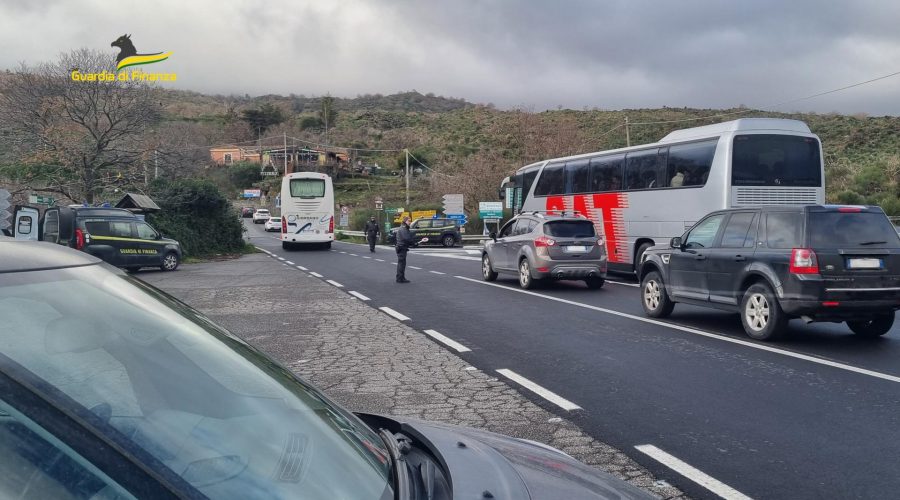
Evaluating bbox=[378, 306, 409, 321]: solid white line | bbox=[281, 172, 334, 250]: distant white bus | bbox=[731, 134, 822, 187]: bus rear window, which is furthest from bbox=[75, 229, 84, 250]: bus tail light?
bbox=[731, 134, 822, 187]: bus rear window

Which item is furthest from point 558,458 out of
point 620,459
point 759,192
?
point 759,192

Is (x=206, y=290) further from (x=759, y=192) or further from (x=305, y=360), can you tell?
(x=759, y=192)

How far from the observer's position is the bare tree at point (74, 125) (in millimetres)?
27703

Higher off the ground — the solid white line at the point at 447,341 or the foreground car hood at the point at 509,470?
the foreground car hood at the point at 509,470

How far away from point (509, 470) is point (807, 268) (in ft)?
25.1

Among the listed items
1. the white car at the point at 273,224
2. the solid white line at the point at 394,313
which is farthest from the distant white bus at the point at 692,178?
the white car at the point at 273,224

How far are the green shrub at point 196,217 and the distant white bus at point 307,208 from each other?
3.13 meters

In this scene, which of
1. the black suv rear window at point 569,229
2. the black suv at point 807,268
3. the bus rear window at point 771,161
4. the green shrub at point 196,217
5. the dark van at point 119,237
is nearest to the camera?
the black suv at point 807,268

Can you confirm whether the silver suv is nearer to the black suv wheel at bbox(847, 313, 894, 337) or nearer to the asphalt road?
the asphalt road

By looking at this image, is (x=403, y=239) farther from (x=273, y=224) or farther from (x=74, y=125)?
(x=273, y=224)

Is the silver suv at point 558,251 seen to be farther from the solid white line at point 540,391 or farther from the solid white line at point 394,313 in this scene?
the solid white line at point 540,391

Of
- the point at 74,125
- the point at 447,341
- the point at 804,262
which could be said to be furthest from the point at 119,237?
the point at 804,262

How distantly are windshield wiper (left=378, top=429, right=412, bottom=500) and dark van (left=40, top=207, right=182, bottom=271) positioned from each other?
19.8 metres

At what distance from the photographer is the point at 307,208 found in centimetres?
3541
